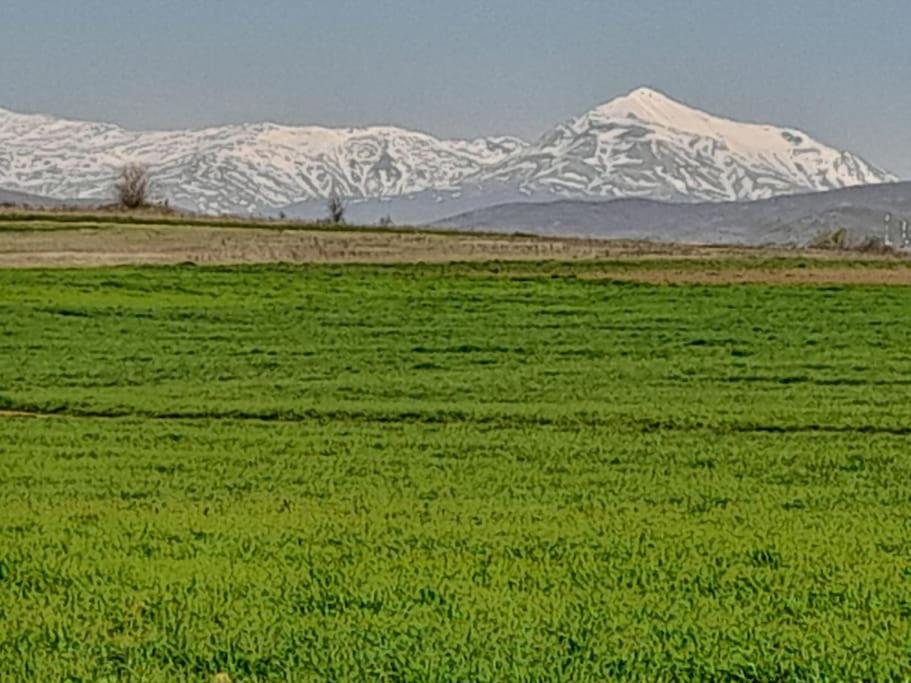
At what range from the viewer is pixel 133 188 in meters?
108

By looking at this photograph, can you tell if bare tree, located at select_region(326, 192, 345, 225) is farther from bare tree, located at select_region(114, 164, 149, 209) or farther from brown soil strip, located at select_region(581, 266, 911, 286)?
brown soil strip, located at select_region(581, 266, 911, 286)

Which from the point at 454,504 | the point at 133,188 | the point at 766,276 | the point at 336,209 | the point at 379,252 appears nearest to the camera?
the point at 454,504

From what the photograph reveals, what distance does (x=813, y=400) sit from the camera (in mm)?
24484

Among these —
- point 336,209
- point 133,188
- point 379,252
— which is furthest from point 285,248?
point 336,209

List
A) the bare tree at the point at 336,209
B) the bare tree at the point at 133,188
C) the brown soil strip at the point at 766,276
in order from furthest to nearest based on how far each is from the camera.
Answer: the bare tree at the point at 336,209
the bare tree at the point at 133,188
the brown soil strip at the point at 766,276

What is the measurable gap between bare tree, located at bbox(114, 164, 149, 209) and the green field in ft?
239

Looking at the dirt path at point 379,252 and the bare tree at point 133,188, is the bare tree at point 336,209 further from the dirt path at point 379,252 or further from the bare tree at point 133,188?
the dirt path at point 379,252

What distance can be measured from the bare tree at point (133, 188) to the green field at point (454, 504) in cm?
7284

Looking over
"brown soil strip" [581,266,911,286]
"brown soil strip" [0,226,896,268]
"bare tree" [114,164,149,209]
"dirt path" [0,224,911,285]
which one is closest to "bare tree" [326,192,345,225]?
"bare tree" [114,164,149,209]

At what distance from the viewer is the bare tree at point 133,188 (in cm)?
10812

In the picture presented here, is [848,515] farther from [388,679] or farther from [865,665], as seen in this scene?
[388,679]

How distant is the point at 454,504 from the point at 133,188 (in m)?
98.2

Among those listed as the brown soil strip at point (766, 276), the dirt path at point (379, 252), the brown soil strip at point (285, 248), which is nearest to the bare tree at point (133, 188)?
the dirt path at point (379, 252)

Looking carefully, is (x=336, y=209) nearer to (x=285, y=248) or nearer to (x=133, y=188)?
(x=133, y=188)
